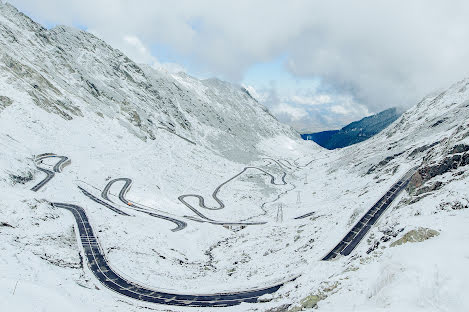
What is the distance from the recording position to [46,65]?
410 ft

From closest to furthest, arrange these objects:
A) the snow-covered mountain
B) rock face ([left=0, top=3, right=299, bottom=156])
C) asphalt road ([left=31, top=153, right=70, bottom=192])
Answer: the snow-covered mountain → asphalt road ([left=31, top=153, right=70, bottom=192]) → rock face ([left=0, top=3, right=299, bottom=156])

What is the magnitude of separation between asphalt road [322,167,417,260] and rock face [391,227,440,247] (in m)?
15.0

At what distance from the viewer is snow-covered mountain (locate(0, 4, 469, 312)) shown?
23.0 m

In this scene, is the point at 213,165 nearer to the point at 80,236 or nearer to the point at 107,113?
the point at 107,113

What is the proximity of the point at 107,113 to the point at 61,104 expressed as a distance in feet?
73.2

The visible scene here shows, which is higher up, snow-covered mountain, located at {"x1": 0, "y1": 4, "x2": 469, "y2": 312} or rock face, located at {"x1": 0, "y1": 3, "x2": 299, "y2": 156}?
rock face, located at {"x1": 0, "y1": 3, "x2": 299, "y2": 156}

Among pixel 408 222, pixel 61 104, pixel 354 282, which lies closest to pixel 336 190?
pixel 408 222

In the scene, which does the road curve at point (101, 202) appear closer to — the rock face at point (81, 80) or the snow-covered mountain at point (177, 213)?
the snow-covered mountain at point (177, 213)

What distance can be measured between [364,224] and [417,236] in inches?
931

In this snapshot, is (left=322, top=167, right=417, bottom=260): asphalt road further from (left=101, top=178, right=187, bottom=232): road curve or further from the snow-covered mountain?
(left=101, top=178, right=187, bottom=232): road curve

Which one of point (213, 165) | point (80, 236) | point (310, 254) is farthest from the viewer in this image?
point (213, 165)

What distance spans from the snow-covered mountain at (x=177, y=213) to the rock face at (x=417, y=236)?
14 cm

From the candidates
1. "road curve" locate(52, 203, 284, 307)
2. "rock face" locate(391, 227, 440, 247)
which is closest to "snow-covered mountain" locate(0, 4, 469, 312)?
"rock face" locate(391, 227, 440, 247)

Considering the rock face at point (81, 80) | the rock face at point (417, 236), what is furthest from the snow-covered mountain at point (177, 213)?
the rock face at point (81, 80)
